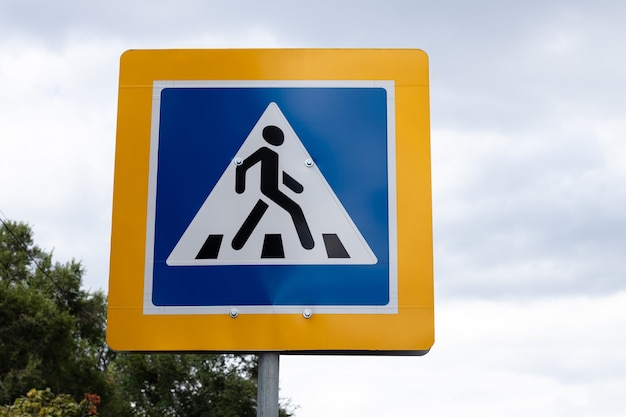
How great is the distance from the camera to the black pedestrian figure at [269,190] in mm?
2963

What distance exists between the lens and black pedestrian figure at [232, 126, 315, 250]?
2963mm

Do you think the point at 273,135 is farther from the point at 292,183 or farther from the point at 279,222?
the point at 279,222

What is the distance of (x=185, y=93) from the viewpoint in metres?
3.19

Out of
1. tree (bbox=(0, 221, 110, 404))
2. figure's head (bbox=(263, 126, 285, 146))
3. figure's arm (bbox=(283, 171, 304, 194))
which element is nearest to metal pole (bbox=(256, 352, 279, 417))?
figure's arm (bbox=(283, 171, 304, 194))

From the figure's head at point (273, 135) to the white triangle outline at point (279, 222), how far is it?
0.05 feet

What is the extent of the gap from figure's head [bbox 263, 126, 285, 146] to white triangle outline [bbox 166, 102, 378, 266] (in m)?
0.02

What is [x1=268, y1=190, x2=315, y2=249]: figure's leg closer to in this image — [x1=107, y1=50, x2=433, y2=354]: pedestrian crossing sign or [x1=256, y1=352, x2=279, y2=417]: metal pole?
[x1=107, y1=50, x2=433, y2=354]: pedestrian crossing sign

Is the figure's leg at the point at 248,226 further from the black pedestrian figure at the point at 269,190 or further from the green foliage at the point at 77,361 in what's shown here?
the green foliage at the point at 77,361

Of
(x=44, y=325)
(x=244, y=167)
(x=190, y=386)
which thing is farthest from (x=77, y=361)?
(x=244, y=167)

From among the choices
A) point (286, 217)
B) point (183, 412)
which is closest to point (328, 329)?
point (286, 217)

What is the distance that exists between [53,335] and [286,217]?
22.8 metres

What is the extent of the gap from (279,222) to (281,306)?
11.1 inches

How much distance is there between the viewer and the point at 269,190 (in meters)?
2.99

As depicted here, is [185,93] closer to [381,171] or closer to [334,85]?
[334,85]
